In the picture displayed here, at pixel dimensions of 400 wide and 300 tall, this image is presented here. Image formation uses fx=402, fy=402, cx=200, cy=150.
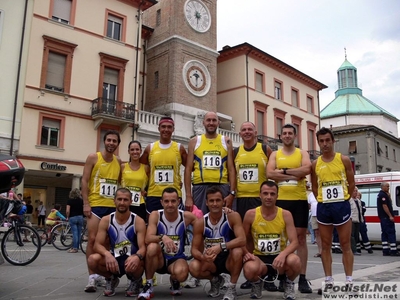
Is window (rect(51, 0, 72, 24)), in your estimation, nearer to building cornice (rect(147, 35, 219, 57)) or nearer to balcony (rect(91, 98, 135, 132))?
balcony (rect(91, 98, 135, 132))

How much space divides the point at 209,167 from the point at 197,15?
82.2 ft

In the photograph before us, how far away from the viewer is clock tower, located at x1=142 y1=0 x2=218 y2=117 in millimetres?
26844

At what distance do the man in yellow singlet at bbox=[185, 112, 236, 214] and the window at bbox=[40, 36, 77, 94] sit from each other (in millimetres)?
17885

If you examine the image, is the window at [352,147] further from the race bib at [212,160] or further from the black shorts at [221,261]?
the black shorts at [221,261]

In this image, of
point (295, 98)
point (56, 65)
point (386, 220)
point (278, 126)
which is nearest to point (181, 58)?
point (56, 65)

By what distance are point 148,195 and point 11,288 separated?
228 cm

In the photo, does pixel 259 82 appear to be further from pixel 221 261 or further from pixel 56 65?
pixel 221 261

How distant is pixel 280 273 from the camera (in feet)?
16.4

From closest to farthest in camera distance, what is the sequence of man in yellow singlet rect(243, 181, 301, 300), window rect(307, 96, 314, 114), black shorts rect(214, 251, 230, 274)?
man in yellow singlet rect(243, 181, 301, 300)
black shorts rect(214, 251, 230, 274)
window rect(307, 96, 314, 114)

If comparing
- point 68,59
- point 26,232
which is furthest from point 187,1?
point 26,232

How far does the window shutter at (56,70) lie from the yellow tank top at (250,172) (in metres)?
18.8

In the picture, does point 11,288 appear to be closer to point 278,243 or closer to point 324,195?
point 278,243

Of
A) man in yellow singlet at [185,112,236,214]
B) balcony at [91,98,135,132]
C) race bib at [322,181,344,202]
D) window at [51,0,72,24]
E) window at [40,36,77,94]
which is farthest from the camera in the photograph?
balcony at [91,98,135,132]

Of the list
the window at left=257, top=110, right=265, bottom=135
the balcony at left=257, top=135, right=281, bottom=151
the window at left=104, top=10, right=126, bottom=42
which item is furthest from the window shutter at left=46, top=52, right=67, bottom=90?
the window at left=257, top=110, right=265, bottom=135
